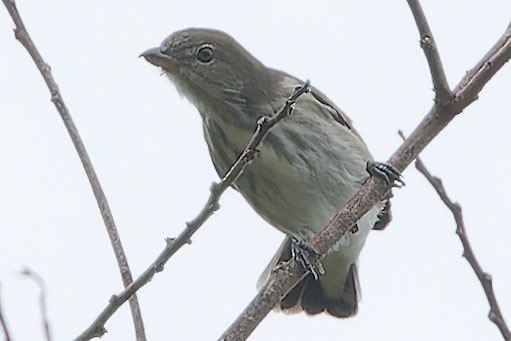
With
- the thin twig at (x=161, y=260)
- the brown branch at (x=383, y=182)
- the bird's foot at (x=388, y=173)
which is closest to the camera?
the thin twig at (x=161, y=260)

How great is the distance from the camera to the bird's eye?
440 centimetres

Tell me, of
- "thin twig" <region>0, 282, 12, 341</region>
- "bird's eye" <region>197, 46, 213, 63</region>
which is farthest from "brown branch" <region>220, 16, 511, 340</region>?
"bird's eye" <region>197, 46, 213, 63</region>

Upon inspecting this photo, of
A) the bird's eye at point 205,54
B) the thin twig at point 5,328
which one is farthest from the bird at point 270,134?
the thin twig at point 5,328

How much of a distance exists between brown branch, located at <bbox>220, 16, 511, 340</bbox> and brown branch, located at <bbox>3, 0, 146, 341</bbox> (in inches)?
12.1

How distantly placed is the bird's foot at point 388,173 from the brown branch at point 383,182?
0.02m

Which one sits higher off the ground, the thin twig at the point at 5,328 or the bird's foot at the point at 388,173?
the bird's foot at the point at 388,173

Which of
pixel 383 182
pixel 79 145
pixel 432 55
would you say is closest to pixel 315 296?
pixel 383 182

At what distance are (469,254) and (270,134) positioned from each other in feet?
6.27

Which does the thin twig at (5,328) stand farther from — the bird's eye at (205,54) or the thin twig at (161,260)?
the bird's eye at (205,54)

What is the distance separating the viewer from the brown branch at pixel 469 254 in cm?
236

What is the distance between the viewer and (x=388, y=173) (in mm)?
3109

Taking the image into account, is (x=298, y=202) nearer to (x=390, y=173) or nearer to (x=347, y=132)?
(x=347, y=132)

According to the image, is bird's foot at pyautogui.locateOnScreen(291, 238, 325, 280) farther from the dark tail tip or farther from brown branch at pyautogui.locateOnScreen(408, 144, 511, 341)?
the dark tail tip

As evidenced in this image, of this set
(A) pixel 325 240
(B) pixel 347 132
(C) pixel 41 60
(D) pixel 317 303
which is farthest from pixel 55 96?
(D) pixel 317 303
